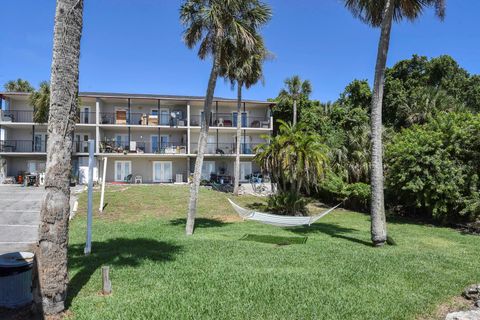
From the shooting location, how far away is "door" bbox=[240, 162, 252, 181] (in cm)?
3488

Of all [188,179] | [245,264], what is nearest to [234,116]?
[188,179]

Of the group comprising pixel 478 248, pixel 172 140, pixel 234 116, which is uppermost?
pixel 234 116

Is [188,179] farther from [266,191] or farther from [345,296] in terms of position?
[345,296]

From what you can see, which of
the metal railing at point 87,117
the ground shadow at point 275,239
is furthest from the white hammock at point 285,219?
the metal railing at point 87,117

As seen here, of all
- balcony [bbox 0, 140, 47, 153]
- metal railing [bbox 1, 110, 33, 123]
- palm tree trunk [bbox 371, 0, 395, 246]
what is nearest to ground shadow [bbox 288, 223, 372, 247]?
palm tree trunk [bbox 371, 0, 395, 246]

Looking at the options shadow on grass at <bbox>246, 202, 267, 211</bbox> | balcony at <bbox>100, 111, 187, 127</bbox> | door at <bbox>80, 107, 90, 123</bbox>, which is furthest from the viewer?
balcony at <bbox>100, 111, 187, 127</bbox>

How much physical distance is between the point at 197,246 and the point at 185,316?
17.2ft

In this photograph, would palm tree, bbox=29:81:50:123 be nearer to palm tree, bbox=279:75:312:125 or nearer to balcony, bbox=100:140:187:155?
balcony, bbox=100:140:187:155

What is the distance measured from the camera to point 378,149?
11078mm

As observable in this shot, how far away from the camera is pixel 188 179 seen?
107 ft

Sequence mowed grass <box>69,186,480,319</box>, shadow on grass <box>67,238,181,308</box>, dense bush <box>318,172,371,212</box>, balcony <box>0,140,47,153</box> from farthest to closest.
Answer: balcony <box>0,140,47,153</box> < dense bush <box>318,172,371,212</box> < shadow on grass <box>67,238,181,308</box> < mowed grass <box>69,186,480,319</box>

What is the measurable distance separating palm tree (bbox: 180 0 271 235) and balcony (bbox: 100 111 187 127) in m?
20.1

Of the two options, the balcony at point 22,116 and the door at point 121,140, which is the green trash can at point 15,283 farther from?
the door at point 121,140

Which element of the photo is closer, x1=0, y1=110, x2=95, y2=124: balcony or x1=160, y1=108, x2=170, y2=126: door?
x1=0, y1=110, x2=95, y2=124: balcony
